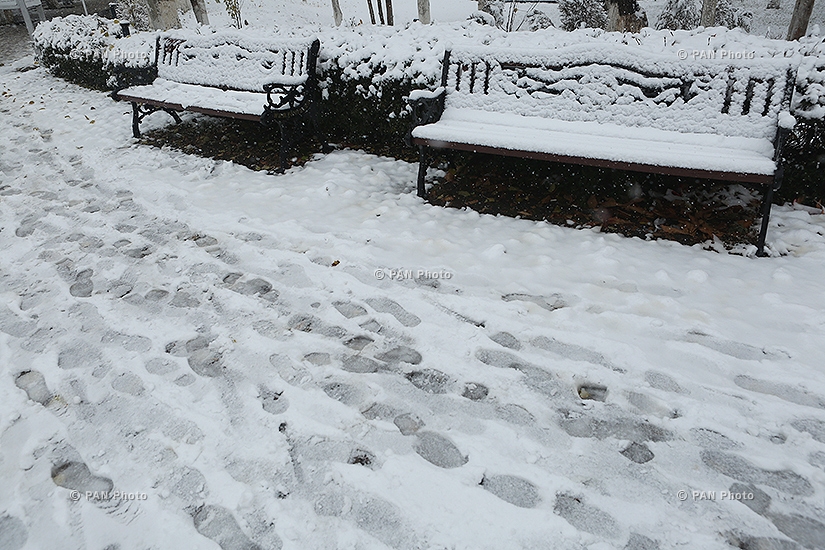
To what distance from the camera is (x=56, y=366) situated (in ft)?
9.21

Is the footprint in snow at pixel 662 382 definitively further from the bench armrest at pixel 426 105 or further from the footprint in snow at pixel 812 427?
the bench armrest at pixel 426 105

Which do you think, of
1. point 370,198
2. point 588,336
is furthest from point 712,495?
point 370,198

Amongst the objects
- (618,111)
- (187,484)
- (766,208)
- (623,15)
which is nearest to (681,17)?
(623,15)

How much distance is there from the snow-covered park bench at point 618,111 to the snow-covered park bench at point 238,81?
1543 mm

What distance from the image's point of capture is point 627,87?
14.3ft

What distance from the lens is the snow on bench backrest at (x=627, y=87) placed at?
3945 millimetres

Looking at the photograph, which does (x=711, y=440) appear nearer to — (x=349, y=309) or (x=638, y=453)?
(x=638, y=453)

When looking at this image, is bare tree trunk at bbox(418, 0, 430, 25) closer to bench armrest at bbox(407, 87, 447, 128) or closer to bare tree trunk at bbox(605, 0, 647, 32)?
bare tree trunk at bbox(605, 0, 647, 32)

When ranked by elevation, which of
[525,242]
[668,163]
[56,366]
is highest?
[668,163]

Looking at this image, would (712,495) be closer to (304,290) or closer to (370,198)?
(304,290)

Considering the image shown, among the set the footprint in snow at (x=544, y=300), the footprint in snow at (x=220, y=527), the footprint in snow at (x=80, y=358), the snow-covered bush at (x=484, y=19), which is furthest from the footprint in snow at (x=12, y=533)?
the snow-covered bush at (x=484, y=19)

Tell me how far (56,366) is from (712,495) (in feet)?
10.5

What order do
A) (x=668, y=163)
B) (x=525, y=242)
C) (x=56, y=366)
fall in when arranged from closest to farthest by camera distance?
(x=56, y=366) < (x=668, y=163) < (x=525, y=242)

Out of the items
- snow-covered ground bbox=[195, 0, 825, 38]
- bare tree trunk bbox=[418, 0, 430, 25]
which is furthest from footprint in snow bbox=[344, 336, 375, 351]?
snow-covered ground bbox=[195, 0, 825, 38]
